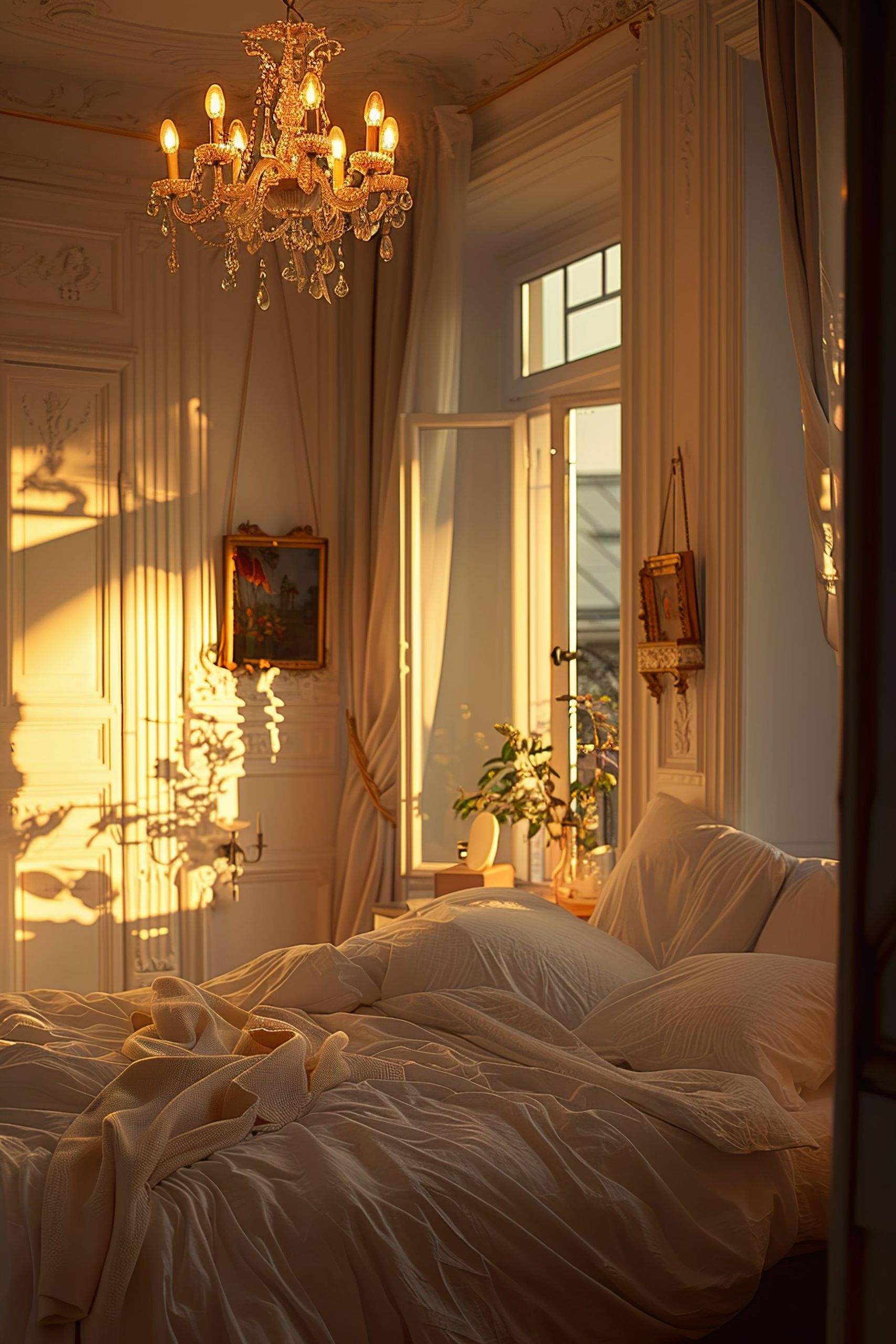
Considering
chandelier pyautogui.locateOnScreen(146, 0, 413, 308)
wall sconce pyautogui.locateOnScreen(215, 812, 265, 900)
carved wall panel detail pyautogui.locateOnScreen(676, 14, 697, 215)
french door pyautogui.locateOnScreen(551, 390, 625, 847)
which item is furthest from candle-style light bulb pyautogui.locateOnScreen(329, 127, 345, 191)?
wall sconce pyautogui.locateOnScreen(215, 812, 265, 900)

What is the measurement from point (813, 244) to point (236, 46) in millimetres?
2851

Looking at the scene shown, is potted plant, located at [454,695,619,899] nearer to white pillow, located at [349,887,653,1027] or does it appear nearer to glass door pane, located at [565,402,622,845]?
glass door pane, located at [565,402,622,845]

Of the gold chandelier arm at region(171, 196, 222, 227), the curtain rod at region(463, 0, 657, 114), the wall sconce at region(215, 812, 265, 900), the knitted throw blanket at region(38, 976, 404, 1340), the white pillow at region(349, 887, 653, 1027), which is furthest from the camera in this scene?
the wall sconce at region(215, 812, 265, 900)

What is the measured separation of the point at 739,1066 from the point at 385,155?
235 centimetres

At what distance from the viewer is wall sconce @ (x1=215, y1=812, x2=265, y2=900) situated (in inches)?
201

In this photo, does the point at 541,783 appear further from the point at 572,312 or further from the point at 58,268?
the point at 58,268

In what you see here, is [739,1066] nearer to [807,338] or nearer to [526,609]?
[807,338]

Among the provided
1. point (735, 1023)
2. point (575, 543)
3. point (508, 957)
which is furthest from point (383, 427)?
point (735, 1023)

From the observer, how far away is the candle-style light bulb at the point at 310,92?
121 inches

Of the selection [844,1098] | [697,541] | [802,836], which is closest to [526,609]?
[697,541]

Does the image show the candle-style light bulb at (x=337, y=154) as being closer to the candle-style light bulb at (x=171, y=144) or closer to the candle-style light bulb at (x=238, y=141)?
the candle-style light bulb at (x=238, y=141)

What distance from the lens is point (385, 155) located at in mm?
3113

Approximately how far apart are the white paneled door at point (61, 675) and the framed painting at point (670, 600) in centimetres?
234

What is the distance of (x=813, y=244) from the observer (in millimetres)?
2680
